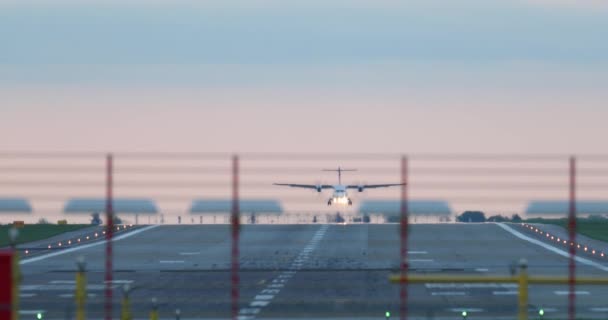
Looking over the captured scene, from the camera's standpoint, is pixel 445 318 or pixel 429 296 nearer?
pixel 445 318

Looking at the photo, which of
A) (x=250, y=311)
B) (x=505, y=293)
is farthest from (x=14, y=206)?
(x=505, y=293)

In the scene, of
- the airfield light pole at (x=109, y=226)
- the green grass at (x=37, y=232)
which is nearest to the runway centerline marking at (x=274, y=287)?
the airfield light pole at (x=109, y=226)

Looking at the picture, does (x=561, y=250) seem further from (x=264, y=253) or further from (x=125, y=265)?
(x=125, y=265)

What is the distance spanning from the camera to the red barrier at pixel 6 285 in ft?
36.3

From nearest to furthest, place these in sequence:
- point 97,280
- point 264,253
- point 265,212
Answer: point 265,212
point 97,280
point 264,253

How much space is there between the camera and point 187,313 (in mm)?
30844

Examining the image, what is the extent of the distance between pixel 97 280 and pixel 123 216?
1143 inches

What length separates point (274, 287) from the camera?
38.7 metres

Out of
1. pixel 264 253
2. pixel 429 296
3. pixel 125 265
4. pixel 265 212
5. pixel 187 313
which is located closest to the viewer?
pixel 265 212

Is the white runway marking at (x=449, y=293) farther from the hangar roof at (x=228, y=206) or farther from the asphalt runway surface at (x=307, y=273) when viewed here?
the hangar roof at (x=228, y=206)

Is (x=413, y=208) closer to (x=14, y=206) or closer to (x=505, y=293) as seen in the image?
(x=14, y=206)

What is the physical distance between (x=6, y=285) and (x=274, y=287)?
27.8 meters

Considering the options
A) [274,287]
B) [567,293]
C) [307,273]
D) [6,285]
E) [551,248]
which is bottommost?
[567,293]

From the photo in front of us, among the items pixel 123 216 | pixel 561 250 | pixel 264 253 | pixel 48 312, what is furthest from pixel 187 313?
pixel 561 250
